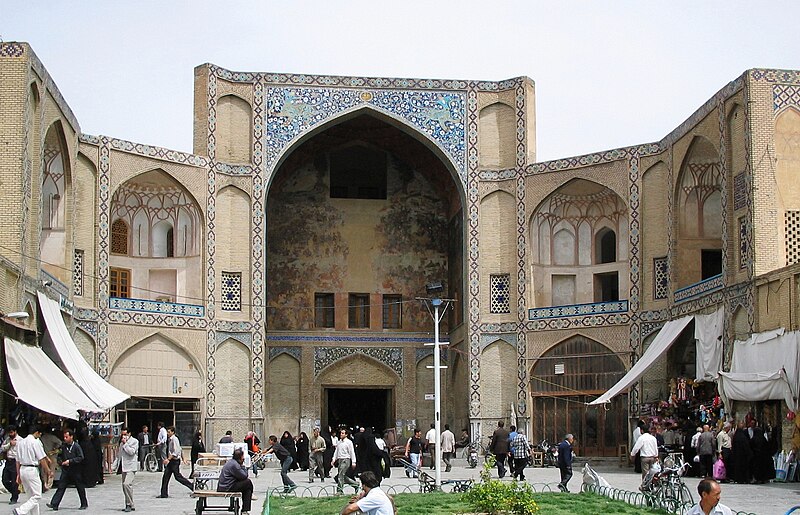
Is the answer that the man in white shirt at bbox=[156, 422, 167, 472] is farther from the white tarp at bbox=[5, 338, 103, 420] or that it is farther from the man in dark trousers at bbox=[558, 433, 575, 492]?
the man in dark trousers at bbox=[558, 433, 575, 492]

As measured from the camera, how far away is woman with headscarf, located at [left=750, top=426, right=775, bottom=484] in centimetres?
1962

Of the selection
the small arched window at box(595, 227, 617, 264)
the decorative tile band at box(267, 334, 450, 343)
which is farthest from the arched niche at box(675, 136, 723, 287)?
the decorative tile band at box(267, 334, 450, 343)

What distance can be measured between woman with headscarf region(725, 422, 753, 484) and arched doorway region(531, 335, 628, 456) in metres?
7.50

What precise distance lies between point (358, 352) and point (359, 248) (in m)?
2.68

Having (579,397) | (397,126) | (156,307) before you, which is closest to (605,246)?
(579,397)

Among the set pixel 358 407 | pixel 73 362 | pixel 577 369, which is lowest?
pixel 358 407

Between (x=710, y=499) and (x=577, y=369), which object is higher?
(x=577, y=369)

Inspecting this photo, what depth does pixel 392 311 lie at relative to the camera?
31.7 metres

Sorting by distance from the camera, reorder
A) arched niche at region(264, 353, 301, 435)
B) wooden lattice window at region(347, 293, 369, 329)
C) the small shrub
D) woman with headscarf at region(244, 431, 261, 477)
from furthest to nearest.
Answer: wooden lattice window at region(347, 293, 369, 329)
arched niche at region(264, 353, 301, 435)
woman with headscarf at region(244, 431, 261, 477)
the small shrub

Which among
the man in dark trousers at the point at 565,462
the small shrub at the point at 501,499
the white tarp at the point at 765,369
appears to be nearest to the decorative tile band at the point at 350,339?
the white tarp at the point at 765,369

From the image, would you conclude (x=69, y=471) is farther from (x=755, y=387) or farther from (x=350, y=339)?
(x=350, y=339)

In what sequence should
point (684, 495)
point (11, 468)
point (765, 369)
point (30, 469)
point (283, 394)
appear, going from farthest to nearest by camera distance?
point (283, 394), point (765, 369), point (11, 468), point (684, 495), point (30, 469)

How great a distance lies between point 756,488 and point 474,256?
461 inches

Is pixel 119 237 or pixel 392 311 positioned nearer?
pixel 119 237
